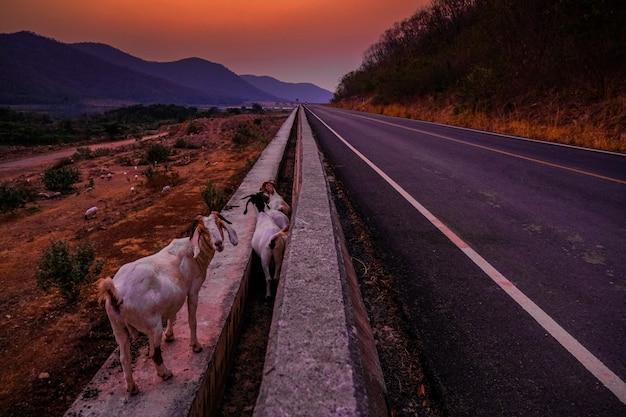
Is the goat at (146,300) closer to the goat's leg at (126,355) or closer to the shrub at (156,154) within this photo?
the goat's leg at (126,355)

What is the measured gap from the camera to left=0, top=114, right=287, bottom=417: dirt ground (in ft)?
9.64

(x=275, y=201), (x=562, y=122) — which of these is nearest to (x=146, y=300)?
(x=275, y=201)

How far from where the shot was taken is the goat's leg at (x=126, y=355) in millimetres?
2211

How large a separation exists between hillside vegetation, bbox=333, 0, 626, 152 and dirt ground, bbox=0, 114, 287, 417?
1410cm

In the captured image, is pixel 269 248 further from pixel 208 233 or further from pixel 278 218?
pixel 208 233

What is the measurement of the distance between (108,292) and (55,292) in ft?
10.9

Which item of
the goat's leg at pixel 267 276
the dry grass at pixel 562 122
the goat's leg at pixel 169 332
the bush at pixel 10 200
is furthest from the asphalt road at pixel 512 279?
the bush at pixel 10 200

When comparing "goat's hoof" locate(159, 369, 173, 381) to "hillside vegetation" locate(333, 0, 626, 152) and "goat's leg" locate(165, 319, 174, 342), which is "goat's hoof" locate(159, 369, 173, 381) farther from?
"hillside vegetation" locate(333, 0, 626, 152)

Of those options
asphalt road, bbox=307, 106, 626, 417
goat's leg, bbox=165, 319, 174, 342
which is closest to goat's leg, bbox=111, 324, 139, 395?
goat's leg, bbox=165, 319, 174, 342

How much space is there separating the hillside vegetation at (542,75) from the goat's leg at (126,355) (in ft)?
48.9

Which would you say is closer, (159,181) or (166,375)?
(166,375)

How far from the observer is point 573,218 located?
17.4ft

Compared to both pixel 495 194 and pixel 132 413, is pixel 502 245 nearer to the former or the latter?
pixel 495 194

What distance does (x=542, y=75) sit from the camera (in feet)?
61.1
